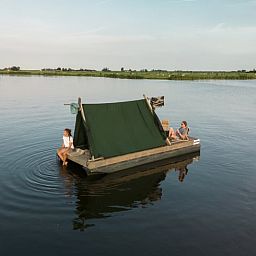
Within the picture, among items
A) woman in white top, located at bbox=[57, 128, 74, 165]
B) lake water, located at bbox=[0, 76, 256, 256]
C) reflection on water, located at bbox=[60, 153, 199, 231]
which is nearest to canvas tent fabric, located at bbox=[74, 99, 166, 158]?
woman in white top, located at bbox=[57, 128, 74, 165]

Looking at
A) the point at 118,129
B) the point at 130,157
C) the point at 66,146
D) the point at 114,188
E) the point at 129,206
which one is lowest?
the point at 129,206

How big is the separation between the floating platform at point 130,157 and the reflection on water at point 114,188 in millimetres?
417

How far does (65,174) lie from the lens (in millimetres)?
17047

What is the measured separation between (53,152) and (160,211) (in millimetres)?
10159

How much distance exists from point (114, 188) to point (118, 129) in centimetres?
380

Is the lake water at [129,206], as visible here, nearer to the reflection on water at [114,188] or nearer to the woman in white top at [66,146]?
the reflection on water at [114,188]

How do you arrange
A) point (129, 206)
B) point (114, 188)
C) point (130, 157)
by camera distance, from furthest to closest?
1. point (130, 157)
2. point (114, 188)
3. point (129, 206)

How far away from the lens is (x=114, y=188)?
15.7 m

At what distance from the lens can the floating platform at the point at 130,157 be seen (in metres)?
16.3

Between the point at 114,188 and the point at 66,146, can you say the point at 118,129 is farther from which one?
the point at 114,188

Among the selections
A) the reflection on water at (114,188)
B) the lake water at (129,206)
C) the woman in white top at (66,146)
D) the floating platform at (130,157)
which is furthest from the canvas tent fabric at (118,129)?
the lake water at (129,206)

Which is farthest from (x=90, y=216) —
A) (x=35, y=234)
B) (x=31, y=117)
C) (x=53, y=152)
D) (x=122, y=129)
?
(x=31, y=117)

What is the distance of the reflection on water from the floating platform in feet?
1.37

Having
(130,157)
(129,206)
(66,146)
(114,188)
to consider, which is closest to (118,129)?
(130,157)
